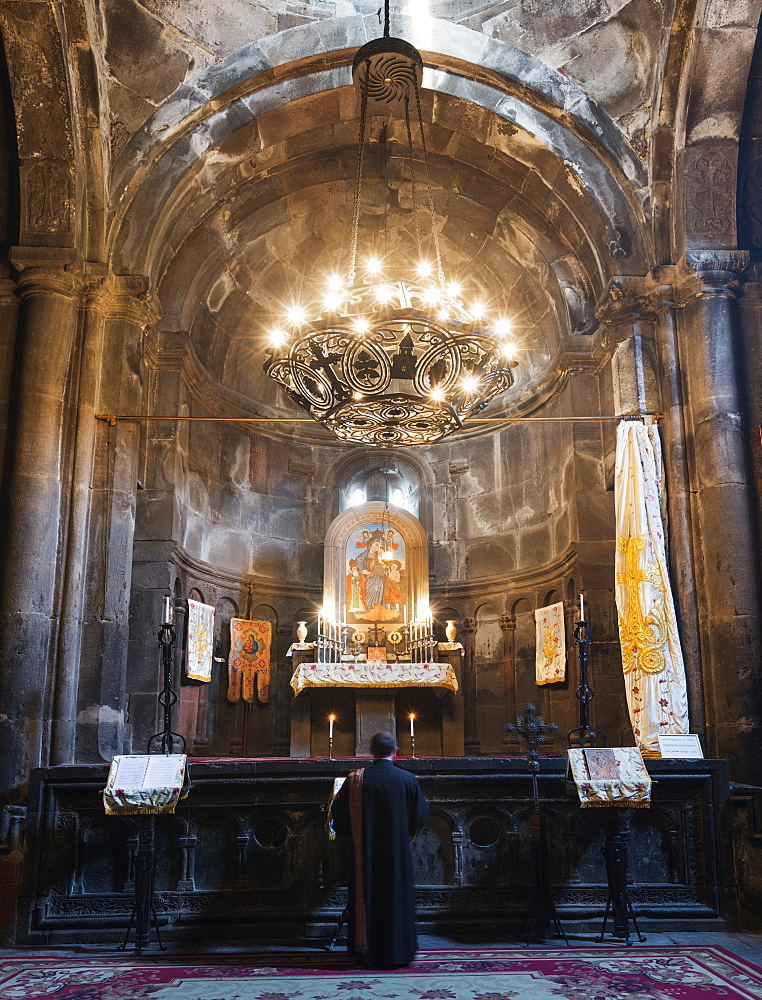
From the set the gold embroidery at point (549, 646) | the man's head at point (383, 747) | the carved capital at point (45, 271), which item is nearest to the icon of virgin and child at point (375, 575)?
the gold embroidery at point (549, 646)

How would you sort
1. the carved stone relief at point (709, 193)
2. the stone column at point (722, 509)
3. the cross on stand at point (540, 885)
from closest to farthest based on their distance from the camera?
1. the cross on stand at point (540, 885)
2. the stone column at point (722, 509)
3. the carved stone relief at point (709, 193)

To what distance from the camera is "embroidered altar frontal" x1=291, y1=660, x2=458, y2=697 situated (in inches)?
496

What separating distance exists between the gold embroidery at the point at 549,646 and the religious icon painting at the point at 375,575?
2.54 metres

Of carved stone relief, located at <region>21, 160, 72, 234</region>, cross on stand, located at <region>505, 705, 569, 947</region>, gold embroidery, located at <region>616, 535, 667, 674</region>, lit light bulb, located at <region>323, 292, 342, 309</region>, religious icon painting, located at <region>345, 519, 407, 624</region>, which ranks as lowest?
cross on stand, located at <region>505, 705, 569, 947</region>

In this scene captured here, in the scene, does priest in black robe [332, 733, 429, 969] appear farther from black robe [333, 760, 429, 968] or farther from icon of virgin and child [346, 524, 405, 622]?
icon of virgin and child [346, 524, 405, 622]

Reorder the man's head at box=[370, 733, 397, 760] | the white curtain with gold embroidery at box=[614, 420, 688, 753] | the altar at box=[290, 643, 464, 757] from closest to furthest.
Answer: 1. the man's head at box=[370, 733, 397, 760]
2. the white curtain with gold embroidery at box=[614, 420, 688, 753]
3. the altar at box=[290, 643, 464, 757]

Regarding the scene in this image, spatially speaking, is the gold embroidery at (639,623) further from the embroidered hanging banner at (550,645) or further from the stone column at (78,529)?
the stone column at (78,529)

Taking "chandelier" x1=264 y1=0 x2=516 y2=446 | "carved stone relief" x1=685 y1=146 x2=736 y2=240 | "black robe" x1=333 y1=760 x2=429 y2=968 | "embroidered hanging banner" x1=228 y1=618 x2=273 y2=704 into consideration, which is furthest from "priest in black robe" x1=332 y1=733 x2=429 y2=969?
"carved stone relief" x1=685 y1=146 x2=736 y2=240

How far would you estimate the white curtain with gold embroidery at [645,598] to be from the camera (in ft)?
30.9

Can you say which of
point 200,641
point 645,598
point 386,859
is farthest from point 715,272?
point 200,641

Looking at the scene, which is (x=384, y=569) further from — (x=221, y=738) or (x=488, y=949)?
(x=488, y=949)

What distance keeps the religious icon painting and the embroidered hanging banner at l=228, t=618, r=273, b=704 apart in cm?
144

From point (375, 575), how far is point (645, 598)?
5884 millimetres

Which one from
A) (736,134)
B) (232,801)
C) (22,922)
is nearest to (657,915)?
(232,801)
